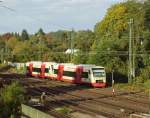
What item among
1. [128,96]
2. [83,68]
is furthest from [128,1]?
[128,96]

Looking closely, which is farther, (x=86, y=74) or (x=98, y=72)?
(x=86, y=74)

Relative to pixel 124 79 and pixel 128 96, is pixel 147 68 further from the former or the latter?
pixel 128 96

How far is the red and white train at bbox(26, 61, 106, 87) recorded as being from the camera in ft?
181

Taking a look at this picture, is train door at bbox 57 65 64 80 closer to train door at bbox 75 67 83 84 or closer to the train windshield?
train door at bbox 75 67 83 84

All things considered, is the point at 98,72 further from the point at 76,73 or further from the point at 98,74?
the point at 76,73

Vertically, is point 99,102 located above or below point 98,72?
below

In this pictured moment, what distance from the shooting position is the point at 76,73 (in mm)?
58062

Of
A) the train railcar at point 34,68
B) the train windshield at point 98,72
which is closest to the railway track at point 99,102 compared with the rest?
the train windshield at point 98,72

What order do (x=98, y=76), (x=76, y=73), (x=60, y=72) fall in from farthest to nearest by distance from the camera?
1. (x=60, y=72)
2. (x=76, y=73)
3. (x=98, y=76)

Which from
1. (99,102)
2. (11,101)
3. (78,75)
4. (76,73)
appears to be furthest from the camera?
(76,73)

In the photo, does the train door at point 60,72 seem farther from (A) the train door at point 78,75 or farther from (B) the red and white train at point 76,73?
(A) the train door at point 78,75

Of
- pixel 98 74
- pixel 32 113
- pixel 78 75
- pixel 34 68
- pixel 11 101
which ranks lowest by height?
pixel 32 113

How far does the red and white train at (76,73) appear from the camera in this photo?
5516 cm

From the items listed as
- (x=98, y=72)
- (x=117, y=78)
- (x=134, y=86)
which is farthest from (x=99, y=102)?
(x=117, y=78)
